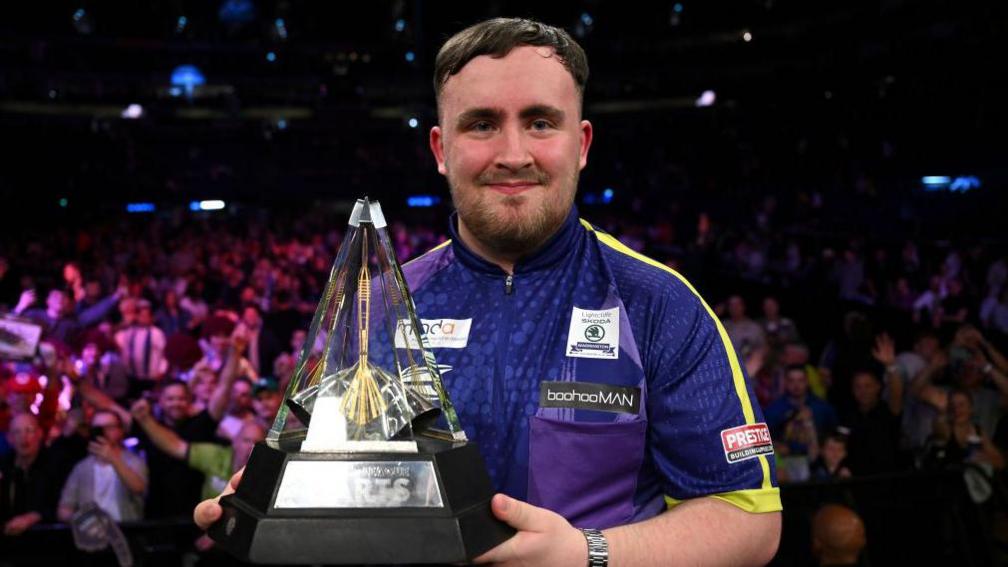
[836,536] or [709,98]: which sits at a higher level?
[709,98]

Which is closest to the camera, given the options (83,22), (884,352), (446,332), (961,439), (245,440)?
(446,332)

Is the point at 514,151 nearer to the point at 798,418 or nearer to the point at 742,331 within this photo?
the point at 798,418

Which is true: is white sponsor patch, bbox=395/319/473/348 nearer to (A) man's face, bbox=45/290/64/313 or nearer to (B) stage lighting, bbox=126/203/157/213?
(A) man's face, bbox=45/290/64/313

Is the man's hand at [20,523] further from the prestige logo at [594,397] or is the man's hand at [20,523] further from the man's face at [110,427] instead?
the prestige logo at [594,397]

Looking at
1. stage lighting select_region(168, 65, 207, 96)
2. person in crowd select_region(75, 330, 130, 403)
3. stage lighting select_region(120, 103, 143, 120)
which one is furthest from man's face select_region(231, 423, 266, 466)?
stage lighting select_region(168, 65, 207, 96)

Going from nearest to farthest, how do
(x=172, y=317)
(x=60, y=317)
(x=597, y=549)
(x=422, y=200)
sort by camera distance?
(x=597, y=549) → (x=60, y=317) → (x=172, y=317) → (x=422, y=200)

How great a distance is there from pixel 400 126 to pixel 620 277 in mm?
25683

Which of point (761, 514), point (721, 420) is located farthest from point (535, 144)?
point (761, 514)

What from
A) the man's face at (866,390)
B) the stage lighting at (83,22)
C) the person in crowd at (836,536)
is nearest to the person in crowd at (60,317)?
the man's face at (866,390)

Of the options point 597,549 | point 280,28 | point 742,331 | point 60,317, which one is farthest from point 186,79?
point 597,549

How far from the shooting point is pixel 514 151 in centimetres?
158

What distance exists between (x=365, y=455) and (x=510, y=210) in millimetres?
496

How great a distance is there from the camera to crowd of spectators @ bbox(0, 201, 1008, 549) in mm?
5379

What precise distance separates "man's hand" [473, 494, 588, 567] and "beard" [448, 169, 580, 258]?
1.64 feet
